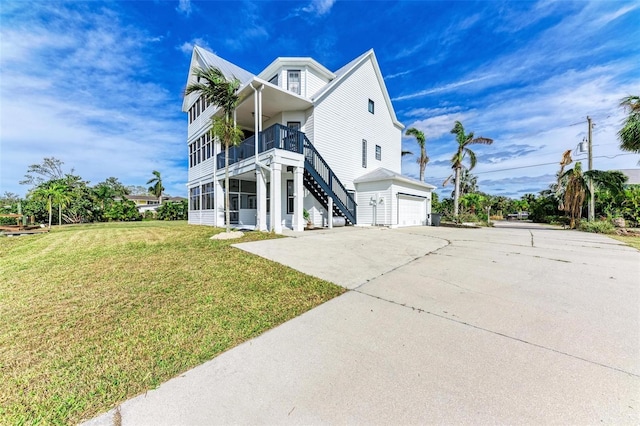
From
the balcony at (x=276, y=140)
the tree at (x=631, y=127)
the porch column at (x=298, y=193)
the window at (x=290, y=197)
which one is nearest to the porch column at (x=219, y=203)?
the balcony at (x=276, y=140)

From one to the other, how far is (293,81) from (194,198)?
478 inches

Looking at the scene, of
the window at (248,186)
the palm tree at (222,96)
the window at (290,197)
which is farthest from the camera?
the window at (248,186)

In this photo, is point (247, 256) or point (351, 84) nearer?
point (247, 256)

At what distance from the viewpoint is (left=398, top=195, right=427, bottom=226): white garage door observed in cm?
1542

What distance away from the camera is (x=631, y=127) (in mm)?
10930

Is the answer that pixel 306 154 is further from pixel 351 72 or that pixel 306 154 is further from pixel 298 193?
pixel 351 72

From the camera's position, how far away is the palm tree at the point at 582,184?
1427 cm

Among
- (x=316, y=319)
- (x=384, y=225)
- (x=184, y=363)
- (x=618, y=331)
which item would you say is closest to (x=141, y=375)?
(x=184, y=363)

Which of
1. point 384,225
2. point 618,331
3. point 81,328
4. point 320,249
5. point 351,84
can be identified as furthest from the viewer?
point 351,84

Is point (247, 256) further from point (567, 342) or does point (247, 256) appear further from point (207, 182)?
point (207, 182)

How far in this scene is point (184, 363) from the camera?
7.82ft

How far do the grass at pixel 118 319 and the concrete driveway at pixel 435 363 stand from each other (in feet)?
1.09

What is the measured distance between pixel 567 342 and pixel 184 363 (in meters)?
4.08

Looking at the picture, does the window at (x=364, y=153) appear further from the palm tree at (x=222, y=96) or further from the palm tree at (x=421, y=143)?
the palm tree at (x=222, y=96)
